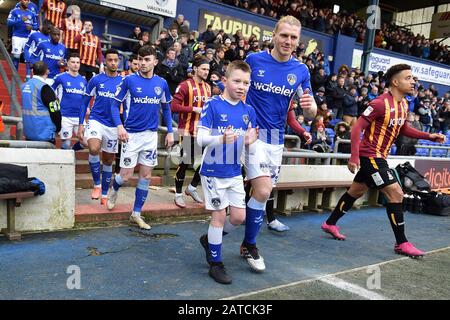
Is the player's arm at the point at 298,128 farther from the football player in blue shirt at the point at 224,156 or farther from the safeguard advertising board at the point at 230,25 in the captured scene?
the safeguard advertising board at the point at 230,25

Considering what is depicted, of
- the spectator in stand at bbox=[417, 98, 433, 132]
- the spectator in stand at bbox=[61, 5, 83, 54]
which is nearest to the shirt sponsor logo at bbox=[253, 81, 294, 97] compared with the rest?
the spectator in stand at bbox=[61, 5, 83, 54]

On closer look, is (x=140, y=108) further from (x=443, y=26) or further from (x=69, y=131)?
(x=443, y=26)

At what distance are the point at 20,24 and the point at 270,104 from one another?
7.21 meters

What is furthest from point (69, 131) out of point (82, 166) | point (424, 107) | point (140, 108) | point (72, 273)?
point (424, 107)

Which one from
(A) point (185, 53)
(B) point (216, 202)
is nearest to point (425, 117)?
(A) point (185, 53)

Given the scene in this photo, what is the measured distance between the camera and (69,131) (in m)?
6.99

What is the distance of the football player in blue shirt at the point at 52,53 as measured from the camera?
8281mm

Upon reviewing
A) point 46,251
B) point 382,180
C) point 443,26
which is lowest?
point 46,251

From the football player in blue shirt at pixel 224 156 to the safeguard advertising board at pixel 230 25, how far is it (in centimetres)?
1223

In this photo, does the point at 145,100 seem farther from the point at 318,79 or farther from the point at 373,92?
the point at 373,92

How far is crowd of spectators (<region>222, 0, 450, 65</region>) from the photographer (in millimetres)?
18094

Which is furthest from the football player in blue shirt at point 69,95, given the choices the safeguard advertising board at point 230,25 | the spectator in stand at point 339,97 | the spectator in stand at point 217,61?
the spectator in stand at point 339,97
